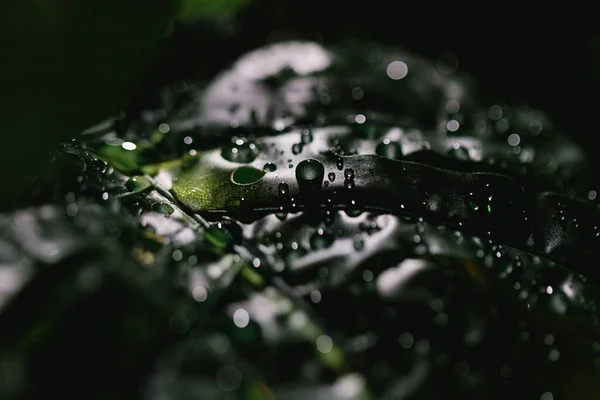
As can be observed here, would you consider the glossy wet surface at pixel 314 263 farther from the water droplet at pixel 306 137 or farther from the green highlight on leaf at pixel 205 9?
the green highlight on leaf at pixel 205 9

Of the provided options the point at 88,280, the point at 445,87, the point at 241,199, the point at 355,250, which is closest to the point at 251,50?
the point at 445,87

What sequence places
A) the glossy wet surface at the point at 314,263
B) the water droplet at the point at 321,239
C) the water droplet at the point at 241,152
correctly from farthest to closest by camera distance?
the water droplet at the point at 241,152, the water droplet at the point at 321,239, the glossy wet surface at the point at 314,263

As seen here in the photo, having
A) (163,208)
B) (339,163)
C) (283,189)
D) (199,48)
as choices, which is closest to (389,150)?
(339,163)

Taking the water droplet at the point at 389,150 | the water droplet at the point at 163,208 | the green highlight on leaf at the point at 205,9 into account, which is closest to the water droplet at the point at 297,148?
the water droplet at the point at 389,150

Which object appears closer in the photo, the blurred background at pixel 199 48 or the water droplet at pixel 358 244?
the blurred background at pixel 199 48

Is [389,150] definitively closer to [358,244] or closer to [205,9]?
[358,244]

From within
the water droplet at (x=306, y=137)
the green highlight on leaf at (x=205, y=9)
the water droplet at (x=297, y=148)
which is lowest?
the water droplet at (x=297, y=148)
